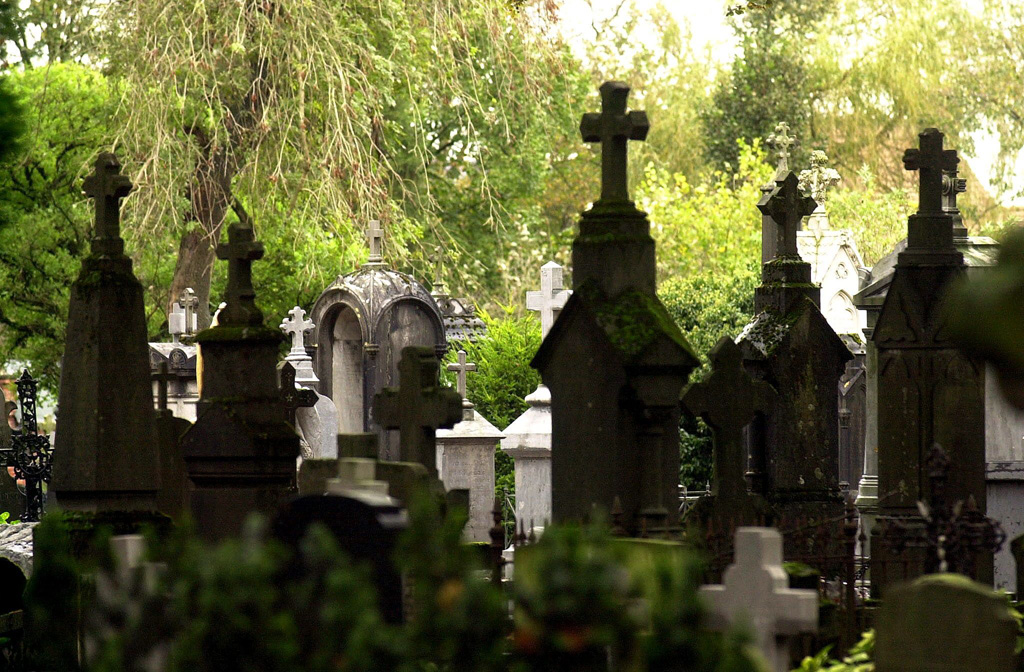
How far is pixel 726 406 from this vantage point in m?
9.34

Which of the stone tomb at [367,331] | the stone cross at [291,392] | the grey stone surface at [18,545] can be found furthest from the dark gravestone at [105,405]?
the stone tomb at [367,331]

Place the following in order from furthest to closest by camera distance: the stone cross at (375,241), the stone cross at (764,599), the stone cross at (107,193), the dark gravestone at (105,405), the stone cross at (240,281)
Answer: the stone cross at (375,241) < the stone cross at (240,281) < the stone cross at (107,193) < the dark gravestone at (105,405) < the stone cross at (764,599)

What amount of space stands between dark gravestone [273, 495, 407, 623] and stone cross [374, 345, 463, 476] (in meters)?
2.72

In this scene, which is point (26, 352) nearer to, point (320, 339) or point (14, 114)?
point (320, 339)

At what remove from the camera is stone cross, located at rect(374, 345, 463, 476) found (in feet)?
29.9

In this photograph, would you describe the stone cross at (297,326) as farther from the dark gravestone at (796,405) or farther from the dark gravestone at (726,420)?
the dark gravestone at (726,420)

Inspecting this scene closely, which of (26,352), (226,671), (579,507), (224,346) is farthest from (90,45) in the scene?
(226,671)

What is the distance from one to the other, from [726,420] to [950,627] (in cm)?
407

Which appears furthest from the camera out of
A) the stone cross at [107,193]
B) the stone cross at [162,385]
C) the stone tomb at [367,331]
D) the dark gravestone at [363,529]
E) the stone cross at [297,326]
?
the stone cross at [297,326]

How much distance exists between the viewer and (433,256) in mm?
24172

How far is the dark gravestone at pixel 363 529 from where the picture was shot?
6230 millimetres

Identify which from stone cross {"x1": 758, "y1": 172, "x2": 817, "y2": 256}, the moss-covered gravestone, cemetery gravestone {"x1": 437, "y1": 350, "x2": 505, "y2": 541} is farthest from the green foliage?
the moss-covered gravestone

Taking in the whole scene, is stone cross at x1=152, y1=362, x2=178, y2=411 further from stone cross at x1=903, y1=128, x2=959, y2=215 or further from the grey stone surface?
stone cross at x1=903, y1=128, x2=959, y2=215

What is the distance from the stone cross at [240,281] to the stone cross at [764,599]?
15.2 feet
